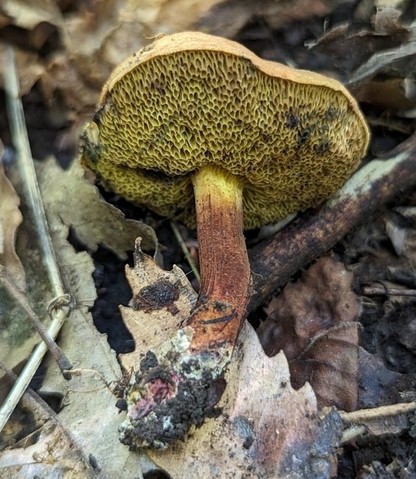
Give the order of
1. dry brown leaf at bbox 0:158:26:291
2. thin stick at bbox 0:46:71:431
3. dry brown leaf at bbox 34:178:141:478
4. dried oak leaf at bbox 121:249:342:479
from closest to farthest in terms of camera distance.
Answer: dried oak leaf at bbox 121:249:342:479 → dry brown leaf at bbox 34:178:141:478 → thin stick at bbox 0:46:71:431 → dry brown leaf at bbox 0:158:26:291

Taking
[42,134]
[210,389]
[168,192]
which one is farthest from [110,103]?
[210,389]

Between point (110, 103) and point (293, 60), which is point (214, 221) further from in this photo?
point (293, 60)

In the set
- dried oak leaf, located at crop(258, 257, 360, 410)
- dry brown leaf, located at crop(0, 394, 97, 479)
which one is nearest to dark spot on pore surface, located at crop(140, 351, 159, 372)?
dry brown leaf, located at crop(0, 394, 97, 479)

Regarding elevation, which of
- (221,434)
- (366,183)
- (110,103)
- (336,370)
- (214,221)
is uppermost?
(110,103)

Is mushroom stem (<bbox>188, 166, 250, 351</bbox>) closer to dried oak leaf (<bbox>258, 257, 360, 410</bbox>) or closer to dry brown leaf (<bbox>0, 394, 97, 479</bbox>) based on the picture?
dried oak leaf (<bbox>258, 257, 360, 410</bbox>)

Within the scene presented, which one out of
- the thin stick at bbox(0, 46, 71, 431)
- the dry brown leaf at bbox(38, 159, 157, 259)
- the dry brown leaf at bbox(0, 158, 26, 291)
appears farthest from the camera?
the dry brown leaf at bbox(38, 159, 157, 259)

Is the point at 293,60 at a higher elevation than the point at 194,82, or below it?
below

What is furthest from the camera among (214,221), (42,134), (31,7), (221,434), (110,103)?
(42,134)
